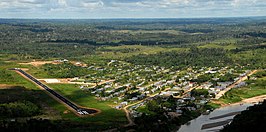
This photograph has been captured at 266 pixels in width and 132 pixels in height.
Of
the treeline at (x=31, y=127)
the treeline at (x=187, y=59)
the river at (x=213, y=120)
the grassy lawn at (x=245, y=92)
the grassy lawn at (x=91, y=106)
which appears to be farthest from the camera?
the treeline at (x=187, y=59)

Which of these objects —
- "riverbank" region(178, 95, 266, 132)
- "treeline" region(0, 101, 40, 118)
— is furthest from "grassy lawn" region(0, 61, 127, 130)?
"riverbank" region(178, 95, 266, 132)

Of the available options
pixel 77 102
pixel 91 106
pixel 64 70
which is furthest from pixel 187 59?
pixel 91 106

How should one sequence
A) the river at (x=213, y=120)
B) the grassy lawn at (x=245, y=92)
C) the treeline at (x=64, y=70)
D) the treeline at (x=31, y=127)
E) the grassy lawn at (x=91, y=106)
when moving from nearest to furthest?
the treeline at (x=31, y=127)
the river at (x=213, y=120)
the grassy lawn at (x=91, y=106)
the grassy lawn at (x=245, y=92)
the treeline at (x=64, y=70)

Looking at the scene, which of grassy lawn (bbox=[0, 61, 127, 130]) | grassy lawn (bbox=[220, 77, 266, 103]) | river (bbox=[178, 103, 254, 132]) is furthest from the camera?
grassy lawn (bbox=[220, 77, 266, 103])

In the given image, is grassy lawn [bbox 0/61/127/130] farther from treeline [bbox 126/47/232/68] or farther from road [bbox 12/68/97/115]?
treeline [bbox 126/47/232/68]

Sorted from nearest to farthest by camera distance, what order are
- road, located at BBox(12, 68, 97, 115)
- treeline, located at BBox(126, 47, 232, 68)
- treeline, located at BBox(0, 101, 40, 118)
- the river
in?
the river < treeline, located at BBox(0, 101, 40, 118) < road, located at BBox(12, 68, 97, 115) < treeline, located at BBox(126, 47, 232, 68)

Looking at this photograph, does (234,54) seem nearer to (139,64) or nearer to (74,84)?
(139,64)

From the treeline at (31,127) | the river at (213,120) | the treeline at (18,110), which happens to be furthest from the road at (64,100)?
the river at (213,120)

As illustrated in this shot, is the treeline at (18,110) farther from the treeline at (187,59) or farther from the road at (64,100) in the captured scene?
the treeline at (187,59)
